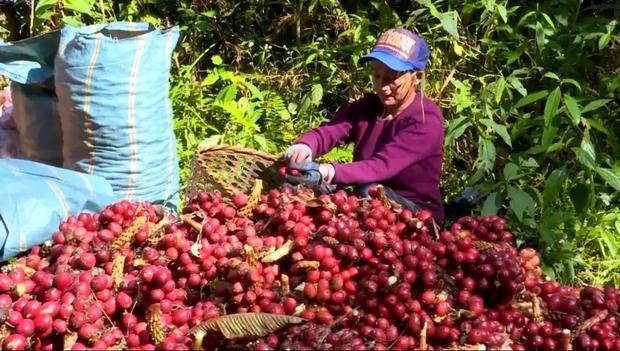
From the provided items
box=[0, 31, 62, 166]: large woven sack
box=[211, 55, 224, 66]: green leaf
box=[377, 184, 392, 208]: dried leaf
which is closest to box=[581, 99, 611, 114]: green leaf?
box=[377, 184, 392, 208]: dried leaf

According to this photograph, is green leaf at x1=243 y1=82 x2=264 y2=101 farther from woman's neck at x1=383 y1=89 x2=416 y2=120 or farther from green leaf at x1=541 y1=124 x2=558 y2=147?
green leaf at x1=541 y1=124 x2=558 y2=147

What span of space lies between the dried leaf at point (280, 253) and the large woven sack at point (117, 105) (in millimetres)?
907

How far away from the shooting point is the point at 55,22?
13.1 ft

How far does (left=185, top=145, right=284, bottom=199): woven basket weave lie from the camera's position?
2.63m

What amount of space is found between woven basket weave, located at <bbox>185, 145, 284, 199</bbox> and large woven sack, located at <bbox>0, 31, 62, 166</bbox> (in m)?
0.76

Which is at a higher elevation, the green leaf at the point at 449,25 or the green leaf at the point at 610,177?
the green leaf at the point at 449,25

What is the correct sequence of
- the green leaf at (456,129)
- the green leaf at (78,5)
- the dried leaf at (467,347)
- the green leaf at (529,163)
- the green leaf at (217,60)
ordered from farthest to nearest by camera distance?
the green leaf at (217,60)
the green leaf at (78,5)
the green leaf at (456,129)
the green leaf at (529,163)
the dried leaf at (467,347)

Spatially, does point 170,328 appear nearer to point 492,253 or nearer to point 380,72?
point 492,253

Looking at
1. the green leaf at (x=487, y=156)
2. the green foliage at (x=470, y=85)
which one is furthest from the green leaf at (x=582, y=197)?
the green leaf at (x=487, y=156)

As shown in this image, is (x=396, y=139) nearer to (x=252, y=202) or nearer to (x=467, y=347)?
(x=252, y=202)

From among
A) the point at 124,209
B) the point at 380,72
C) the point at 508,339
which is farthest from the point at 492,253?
the point at 380,72

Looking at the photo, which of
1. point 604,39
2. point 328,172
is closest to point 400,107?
point 328,172

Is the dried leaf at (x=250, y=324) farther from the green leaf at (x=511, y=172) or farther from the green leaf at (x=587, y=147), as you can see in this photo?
the green leaf at (x=587, y=147)

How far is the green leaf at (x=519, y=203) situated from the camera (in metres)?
2.66
